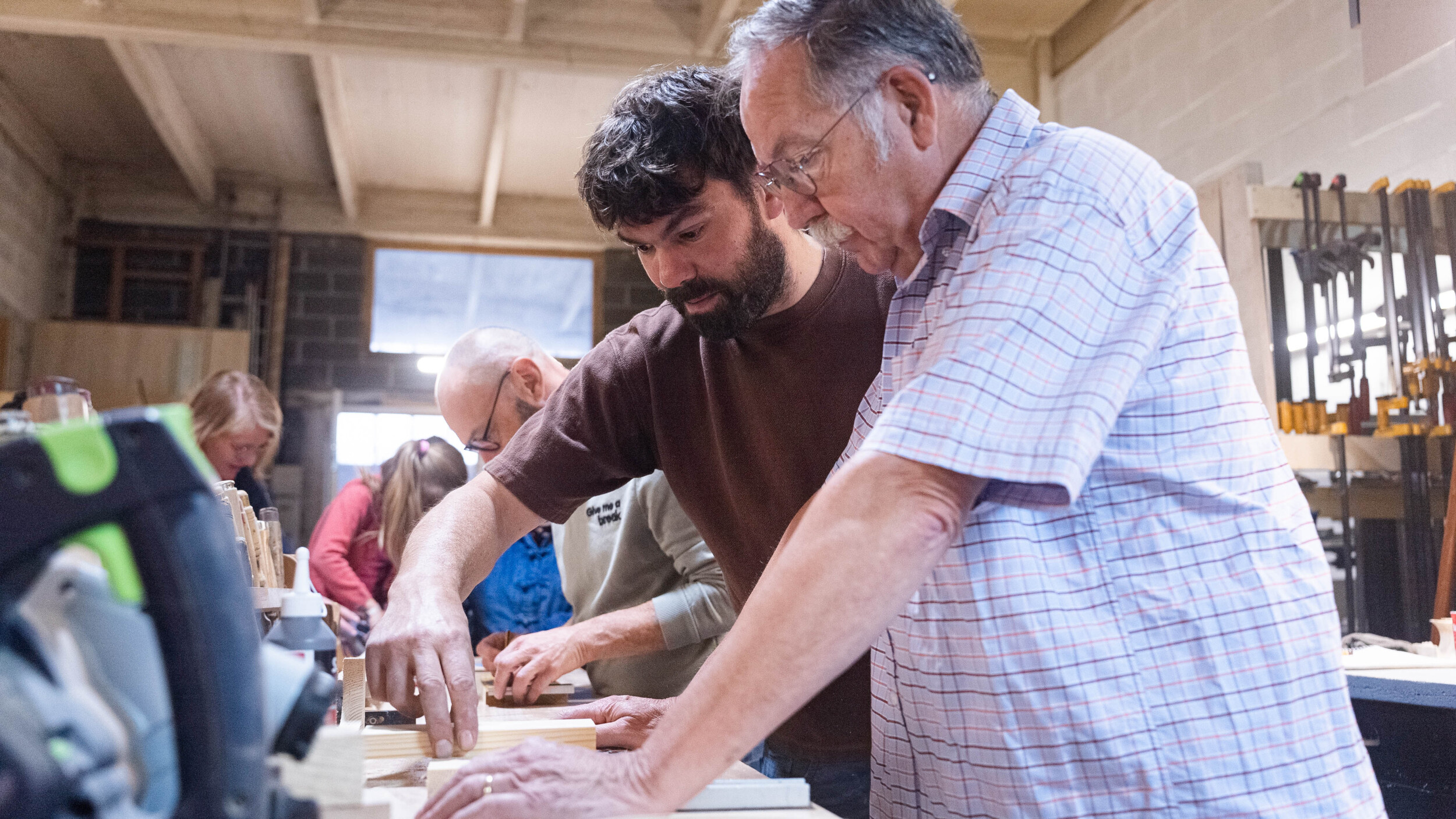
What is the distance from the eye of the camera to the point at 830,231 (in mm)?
1223

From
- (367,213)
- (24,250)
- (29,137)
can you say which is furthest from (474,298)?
(29,137)

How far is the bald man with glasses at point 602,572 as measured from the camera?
70.7 inches

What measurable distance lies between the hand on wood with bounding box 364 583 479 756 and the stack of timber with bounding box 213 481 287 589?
9.2 inches

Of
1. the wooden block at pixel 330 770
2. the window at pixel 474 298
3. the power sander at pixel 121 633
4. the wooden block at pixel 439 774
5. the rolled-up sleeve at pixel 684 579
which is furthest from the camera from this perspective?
the window at pixel 474 298

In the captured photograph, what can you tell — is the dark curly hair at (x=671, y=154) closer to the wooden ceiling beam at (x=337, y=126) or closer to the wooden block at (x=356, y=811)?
the wooden block at (x=356, y=811)

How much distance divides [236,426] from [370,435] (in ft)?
11.8

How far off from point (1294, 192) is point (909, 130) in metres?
2.81

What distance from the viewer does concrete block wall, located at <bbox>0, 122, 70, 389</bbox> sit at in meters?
6.09

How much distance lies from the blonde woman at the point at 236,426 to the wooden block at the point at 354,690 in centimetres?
248

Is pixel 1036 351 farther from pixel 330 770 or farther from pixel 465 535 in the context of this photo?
pixel 465 535

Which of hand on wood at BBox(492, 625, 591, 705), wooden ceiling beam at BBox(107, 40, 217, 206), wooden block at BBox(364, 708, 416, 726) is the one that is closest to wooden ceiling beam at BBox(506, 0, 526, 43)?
wooden ceiling beam at BBox(107, 40, 217, 206)

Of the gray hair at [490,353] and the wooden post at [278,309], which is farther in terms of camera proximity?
the wooden post at [278,309]

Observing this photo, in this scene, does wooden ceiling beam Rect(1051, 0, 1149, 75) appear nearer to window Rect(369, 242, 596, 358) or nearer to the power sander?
window Rect(369, 242, 596, 358)

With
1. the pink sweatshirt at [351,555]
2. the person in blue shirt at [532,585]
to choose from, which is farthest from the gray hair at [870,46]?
the pink sweatshirt at [351,555]
